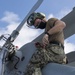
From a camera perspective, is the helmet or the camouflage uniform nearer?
the camouflage uniform

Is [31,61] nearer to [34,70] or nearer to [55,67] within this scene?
[34,70]

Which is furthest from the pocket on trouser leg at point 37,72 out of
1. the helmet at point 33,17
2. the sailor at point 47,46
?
the helmet at point 33,17

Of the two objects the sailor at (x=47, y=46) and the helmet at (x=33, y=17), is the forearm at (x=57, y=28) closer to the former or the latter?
the sailor at (x=47, y=46)

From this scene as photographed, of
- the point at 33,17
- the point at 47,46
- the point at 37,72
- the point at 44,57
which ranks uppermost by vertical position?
the point at 33,17

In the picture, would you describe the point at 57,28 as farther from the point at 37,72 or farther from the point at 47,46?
the point at 37,72

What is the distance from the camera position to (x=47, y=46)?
3133 millimetres

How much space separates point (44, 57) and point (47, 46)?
0.15 m

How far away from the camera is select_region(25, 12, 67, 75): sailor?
3019mm

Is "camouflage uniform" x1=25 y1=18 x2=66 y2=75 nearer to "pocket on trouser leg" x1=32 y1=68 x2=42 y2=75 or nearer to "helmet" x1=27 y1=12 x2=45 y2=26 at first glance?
"pocket on trouser leg" x1=32 y1=68 x2=42 y2=75

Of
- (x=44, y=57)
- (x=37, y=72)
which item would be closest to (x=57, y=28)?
(x=44, y=57)

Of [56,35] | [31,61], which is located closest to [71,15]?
[56,35]

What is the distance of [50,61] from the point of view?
9.97 feet

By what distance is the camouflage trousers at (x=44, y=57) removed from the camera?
301cm

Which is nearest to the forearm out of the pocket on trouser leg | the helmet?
the helmet
